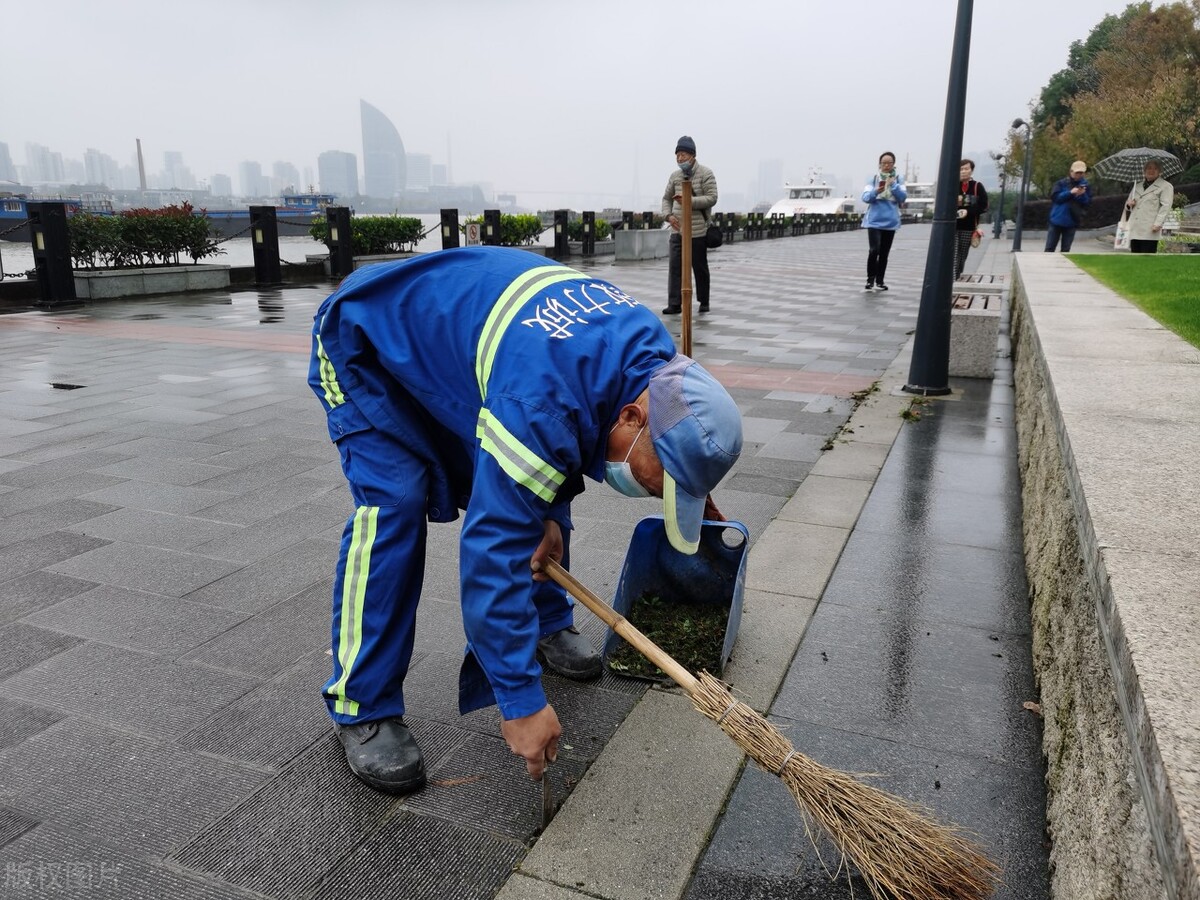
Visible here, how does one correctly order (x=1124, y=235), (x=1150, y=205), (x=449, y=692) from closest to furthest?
(x=449, y=692)
(x=1150, y=205)
(x=1124, y=235)

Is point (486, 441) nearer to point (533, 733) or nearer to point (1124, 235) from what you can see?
point (533, 733)

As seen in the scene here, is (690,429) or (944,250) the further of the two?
(944,250)

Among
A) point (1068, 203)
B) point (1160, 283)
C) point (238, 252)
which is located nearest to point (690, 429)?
point (1160, 283)

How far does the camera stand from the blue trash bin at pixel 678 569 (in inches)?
113

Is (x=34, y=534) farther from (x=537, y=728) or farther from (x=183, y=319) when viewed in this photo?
(x=183, y=319)

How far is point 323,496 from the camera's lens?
445 cm

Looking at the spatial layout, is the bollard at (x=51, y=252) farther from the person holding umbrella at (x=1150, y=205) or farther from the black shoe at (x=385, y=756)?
the person holding umbrella at (x=1150, y=205)

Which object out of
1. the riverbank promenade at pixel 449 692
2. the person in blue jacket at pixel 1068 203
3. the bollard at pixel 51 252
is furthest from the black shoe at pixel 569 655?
the person in blue jacket at pixel 1068 203

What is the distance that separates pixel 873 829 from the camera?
1.92 m

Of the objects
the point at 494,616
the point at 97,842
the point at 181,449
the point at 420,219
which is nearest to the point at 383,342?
the point at 494,616

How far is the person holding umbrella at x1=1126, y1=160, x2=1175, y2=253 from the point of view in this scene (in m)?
A: 14.2

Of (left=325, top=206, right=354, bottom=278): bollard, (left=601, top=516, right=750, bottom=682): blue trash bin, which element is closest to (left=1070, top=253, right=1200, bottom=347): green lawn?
(left=601, top=516, right=750, bottom=682): blue trash bin

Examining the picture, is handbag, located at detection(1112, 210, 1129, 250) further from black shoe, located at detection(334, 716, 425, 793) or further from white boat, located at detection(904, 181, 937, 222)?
white boat, located at detection(904, 181, 937, 222)

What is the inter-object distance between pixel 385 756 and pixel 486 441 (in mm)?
958
